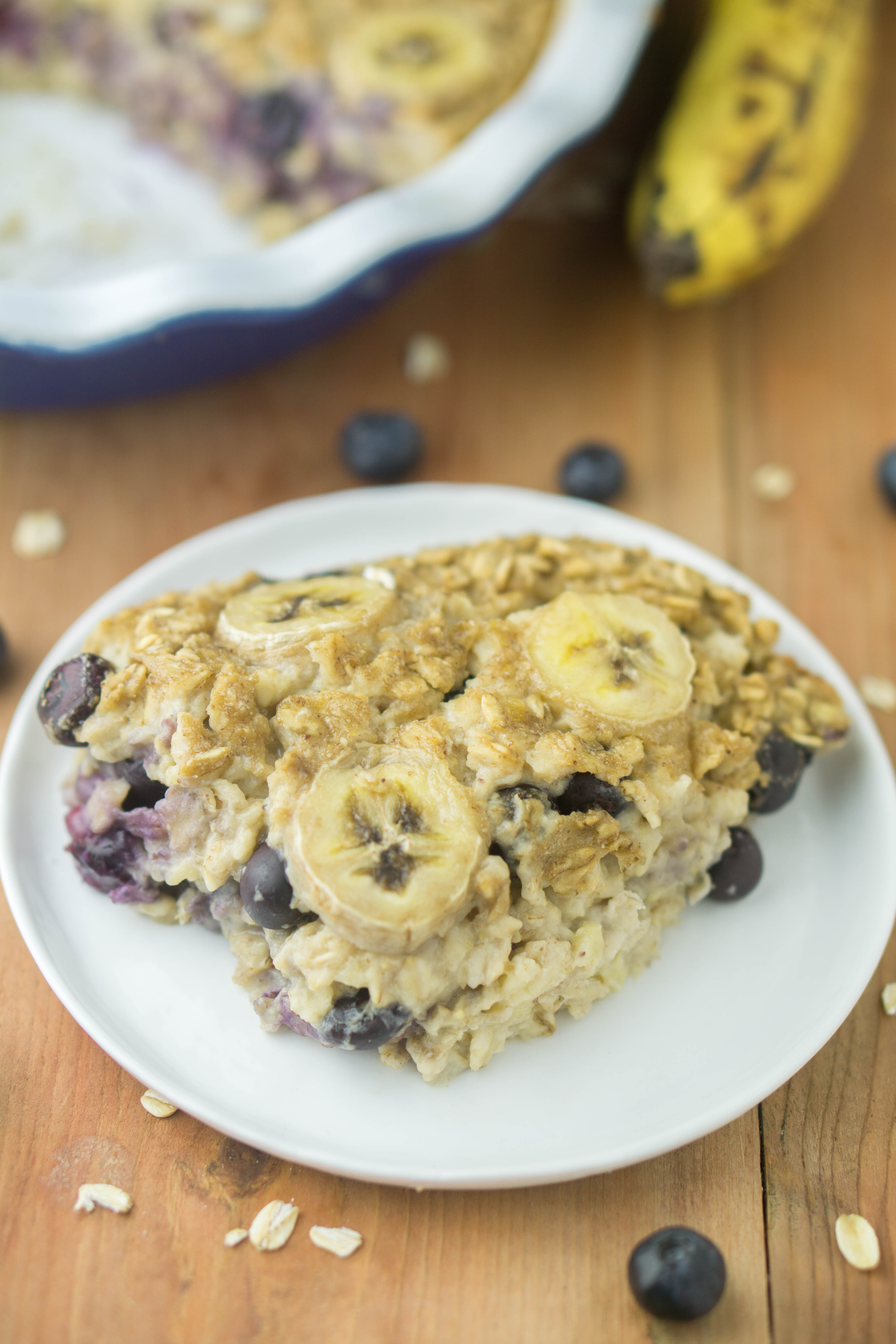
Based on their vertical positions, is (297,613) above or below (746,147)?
→ below

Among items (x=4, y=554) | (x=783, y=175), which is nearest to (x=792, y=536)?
(x=783, y=175)

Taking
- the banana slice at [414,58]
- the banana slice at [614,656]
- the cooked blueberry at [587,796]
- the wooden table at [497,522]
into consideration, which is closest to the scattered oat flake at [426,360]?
the wooden table at [497,522]

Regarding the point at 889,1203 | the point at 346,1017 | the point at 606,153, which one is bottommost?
the point at 889,1203

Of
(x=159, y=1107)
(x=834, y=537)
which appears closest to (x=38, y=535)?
(x=159, y=1107)

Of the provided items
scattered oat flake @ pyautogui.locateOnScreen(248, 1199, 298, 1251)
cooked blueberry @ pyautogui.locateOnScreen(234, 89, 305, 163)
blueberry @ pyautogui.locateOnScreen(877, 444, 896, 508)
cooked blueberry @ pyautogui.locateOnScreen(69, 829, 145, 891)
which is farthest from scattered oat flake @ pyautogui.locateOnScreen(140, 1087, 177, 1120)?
cooked blueberry @ pyautogui.locateOnScreen(234, 89, 305, 163)

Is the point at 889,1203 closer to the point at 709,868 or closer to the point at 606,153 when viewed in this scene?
the point at 709,868

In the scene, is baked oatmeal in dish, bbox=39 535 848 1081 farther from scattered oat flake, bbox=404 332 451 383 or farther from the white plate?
scattered oat flake, bbox=404 332 451 383

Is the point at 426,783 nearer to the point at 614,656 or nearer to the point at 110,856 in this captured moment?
the point at 614,656

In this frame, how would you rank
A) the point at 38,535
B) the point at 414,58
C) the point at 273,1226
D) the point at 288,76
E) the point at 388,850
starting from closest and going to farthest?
the point at 388,850, the point at 273,1226, the point at 38,535, the point at 414,58, the point at 288,76
